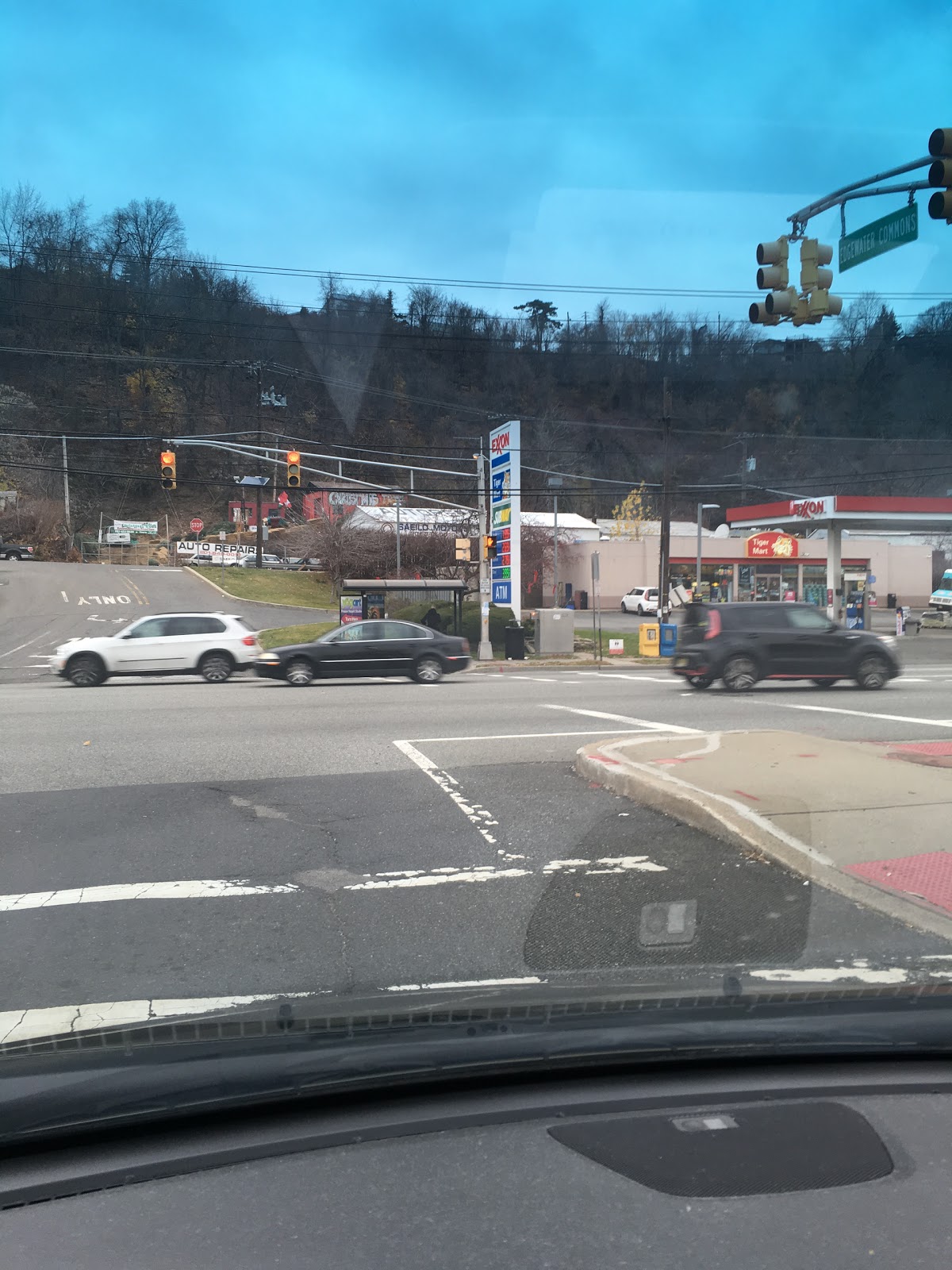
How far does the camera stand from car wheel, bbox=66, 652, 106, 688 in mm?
20656

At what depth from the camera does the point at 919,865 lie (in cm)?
615

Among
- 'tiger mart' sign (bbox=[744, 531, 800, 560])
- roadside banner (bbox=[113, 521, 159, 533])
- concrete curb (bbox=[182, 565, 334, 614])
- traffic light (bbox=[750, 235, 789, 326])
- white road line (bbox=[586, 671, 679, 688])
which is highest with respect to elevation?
roadside banner (bbox=[113, 521, 159, 533])

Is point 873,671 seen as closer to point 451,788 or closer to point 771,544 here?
point 451,788

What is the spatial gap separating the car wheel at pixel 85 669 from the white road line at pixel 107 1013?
1733cm

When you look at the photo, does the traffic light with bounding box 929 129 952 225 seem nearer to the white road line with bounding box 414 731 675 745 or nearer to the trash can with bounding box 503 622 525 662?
the white road line with bounding box 414 731 675 745

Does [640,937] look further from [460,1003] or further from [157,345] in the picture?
[157,345]

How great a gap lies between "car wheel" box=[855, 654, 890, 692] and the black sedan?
7921 millimetres

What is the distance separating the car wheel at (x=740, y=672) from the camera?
18.7 m

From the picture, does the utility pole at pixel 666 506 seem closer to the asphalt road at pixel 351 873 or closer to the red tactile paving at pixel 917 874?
the asphalt road at pixel 351 873

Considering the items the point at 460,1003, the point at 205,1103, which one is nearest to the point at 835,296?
the point at 460,1003

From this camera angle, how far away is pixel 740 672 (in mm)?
18734

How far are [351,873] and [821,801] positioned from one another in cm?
353

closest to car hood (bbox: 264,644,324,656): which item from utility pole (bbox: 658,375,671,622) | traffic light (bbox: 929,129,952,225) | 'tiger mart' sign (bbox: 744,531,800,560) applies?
traffic light (bbox: 929,129,952,225)

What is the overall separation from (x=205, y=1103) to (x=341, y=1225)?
55 cm
